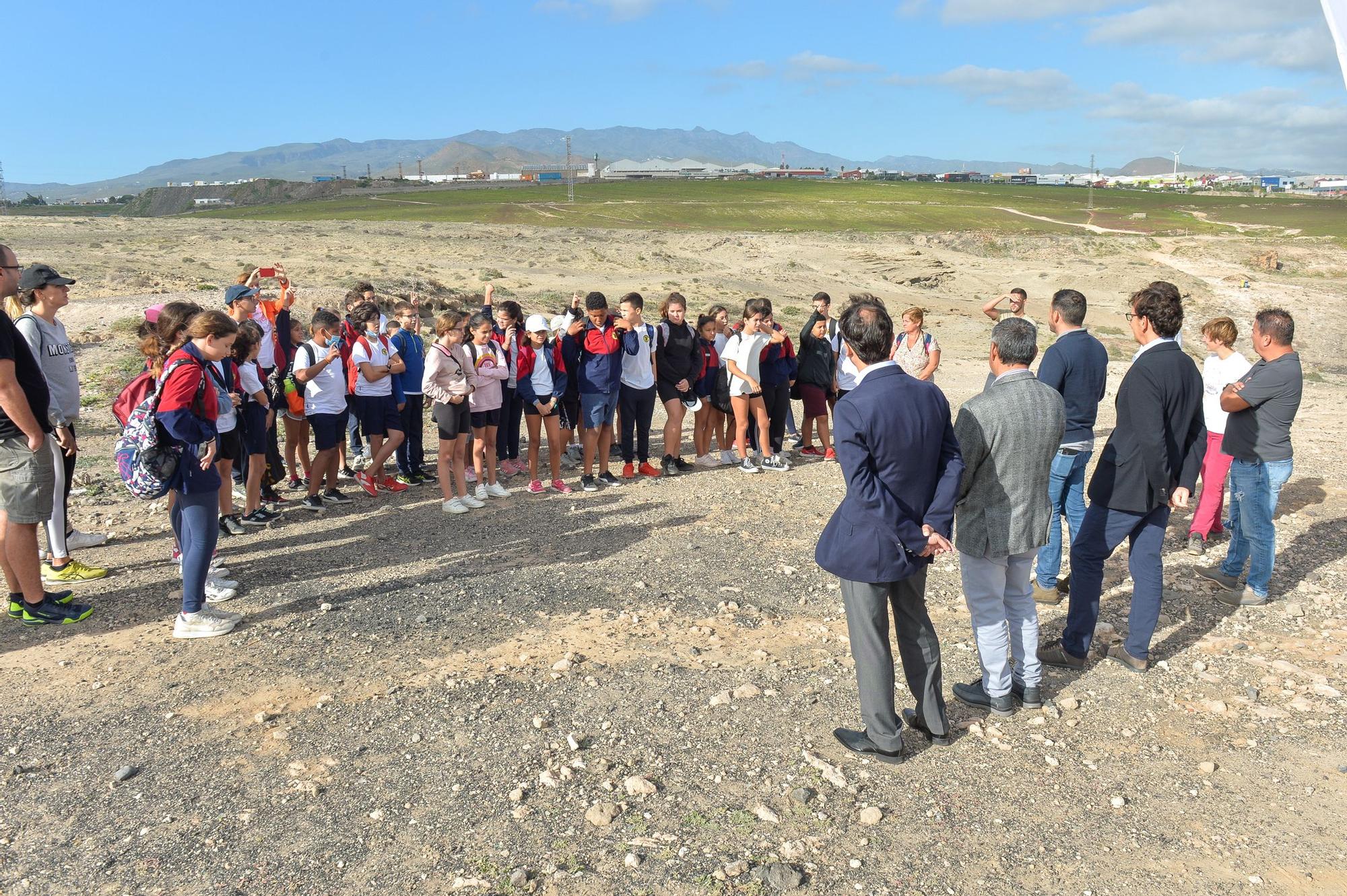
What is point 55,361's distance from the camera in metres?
6.77

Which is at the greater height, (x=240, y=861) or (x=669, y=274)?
(x=669, y=274)

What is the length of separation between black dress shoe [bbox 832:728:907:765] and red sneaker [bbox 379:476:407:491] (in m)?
6.20

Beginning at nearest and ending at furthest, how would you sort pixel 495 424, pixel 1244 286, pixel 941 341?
pixel 495 424
pixel 941 341
pixel 1244 286

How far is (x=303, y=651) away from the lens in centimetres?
568

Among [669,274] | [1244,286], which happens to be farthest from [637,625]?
[1244,286]

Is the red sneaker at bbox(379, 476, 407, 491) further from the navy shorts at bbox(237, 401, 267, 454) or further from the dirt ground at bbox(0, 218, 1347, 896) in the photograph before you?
the navy shorts at bbox(237, 401, 267, 454)

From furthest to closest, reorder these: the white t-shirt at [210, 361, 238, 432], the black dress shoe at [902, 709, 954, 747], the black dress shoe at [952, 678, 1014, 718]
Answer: the white t-shirt at [210, 361, 238, 432] < the black dress shoe at [952, 678, 1014, 718] < the black dress shoe at [902, 709, 954, 747]

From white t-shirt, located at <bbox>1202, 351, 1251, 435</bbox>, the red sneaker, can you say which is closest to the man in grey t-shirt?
white t-shirt, located at <bbox>1202, 351, 1251, 435</bbox>

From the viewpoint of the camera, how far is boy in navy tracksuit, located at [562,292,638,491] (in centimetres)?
932

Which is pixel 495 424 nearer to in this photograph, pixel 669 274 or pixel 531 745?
pixel 531 745

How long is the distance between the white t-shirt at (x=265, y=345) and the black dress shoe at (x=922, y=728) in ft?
23.1

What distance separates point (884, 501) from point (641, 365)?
5841 mm

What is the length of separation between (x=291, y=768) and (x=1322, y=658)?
6.33 m

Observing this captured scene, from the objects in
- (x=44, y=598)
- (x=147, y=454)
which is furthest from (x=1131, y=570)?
(x=44, y=598)
